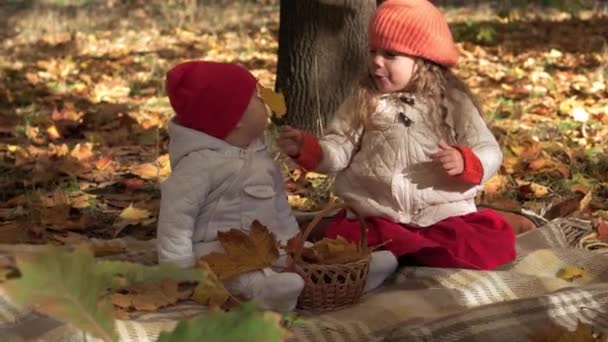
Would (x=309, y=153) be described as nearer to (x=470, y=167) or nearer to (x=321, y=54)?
(x=470, y=167)

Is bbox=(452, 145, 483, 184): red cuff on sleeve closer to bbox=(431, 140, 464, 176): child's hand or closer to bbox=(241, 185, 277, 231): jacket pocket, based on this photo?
bbox=(431, 140, 464, 176): child's hand

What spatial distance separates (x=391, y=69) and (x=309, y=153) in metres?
0.41

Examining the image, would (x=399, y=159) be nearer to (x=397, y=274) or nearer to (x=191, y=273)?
(x=397, y=274)

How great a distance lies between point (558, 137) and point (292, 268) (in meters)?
3.14

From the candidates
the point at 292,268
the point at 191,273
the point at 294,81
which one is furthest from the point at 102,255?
the point at 191,273

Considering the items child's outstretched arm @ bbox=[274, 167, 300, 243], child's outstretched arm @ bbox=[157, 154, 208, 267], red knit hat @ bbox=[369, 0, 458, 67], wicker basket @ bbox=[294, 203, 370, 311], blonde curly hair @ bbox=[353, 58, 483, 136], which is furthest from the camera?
blonde curly hair @ bbox=[353, 58, 483, 136]

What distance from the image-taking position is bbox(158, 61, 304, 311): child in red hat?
9.77ft

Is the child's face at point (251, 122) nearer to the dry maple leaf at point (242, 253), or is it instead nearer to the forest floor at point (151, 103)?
the dry maple leaf at point (242, 253)

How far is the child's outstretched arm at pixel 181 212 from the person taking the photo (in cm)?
297

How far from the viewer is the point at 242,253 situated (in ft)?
Result: 9.60

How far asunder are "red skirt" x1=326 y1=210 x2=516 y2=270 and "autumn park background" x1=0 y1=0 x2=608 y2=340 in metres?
0.53

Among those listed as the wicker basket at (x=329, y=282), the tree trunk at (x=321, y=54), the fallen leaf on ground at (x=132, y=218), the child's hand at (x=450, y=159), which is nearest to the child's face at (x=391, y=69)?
Result: the child's hand at (x=450, y=159)

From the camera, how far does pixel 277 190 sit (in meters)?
3.28

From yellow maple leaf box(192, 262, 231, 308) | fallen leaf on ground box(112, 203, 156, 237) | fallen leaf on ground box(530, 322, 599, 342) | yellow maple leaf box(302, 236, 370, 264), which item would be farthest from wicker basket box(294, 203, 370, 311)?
fallen leaf on ground box(112, 203, 156, 237)
